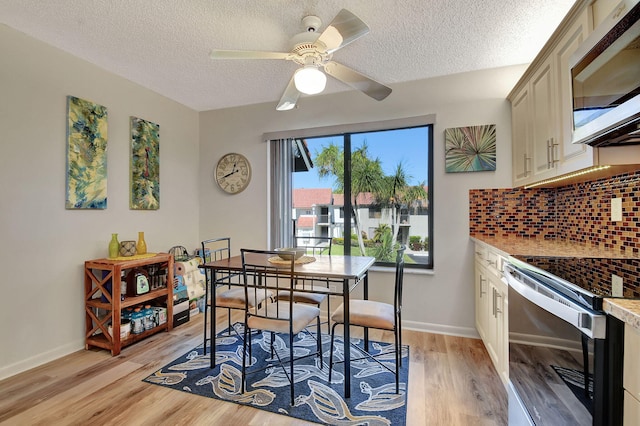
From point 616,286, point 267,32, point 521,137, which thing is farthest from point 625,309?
point 267,32

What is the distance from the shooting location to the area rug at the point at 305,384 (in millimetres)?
1729

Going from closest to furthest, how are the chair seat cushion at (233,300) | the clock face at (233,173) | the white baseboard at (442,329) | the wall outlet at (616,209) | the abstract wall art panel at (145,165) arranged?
1. the wall outlet at (616,209)
2. the chair seat cushion at (233,300)
3. the white baseboard at (442,329)
4. the abstract wall art panel at (145,165)
5. the clock face at (233,173)

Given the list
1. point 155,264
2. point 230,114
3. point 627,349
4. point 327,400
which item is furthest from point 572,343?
point 230,114

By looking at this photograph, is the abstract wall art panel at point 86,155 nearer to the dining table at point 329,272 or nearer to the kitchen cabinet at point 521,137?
the dining table at point 329,272

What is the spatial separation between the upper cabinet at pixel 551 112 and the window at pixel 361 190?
818 mm

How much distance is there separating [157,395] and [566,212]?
3316mm

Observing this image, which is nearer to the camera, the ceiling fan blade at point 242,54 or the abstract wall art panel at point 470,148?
the ceiling fan blade at point 242,54

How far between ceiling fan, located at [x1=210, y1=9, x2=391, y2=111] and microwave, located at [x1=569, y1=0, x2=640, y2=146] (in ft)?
3.33

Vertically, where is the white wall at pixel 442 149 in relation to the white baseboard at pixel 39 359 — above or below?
above

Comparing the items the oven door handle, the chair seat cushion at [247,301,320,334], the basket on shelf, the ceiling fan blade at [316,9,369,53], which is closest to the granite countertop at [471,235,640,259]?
the oven door handle

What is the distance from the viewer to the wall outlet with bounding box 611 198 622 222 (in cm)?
178

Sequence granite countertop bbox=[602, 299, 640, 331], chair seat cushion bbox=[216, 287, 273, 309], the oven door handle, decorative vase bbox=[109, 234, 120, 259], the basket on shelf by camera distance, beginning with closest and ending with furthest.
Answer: granite countertop bbox=[602, 299, 640, 331] < the oven door handle < chair seat cushion bbox=[216, 287, 273, 309] < decorative vase bbox=[109, 234, 120, 259] < the basket on shelf

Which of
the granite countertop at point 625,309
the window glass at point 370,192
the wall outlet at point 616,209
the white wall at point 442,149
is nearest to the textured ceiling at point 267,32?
the white wall at point 442,149

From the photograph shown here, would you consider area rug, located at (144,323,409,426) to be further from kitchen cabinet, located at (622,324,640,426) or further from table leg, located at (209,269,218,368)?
kitchen cabinet, located at (622,324,640,426)
